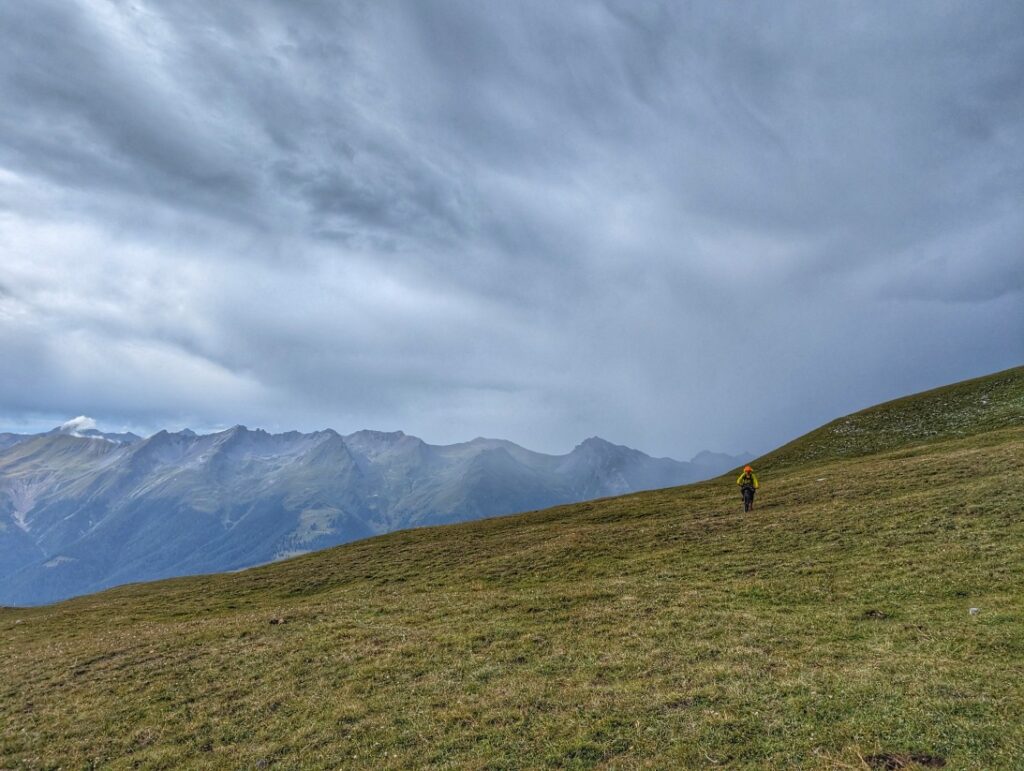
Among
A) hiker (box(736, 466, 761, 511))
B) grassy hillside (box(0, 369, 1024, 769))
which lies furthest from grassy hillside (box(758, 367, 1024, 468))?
hiker (box(736, 466, 761, 511))

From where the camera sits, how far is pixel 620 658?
2028 cm

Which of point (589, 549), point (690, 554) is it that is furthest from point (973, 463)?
point (589, 549)

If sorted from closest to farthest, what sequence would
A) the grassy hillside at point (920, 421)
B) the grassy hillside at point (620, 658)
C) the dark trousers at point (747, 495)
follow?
the grassy hillside at point (620, 658) < the dark trousers at point (747, 495) < the grassy hillside at point (920, 421)

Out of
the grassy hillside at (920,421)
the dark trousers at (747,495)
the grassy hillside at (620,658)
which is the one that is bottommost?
the grassy hillside at (620,658)

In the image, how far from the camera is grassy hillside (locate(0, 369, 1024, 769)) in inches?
566

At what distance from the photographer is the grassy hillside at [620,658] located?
14.4m

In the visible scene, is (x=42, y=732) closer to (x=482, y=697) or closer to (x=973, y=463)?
(x=482, y=697)

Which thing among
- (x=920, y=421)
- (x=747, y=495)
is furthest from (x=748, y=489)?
(x=920, y=421)

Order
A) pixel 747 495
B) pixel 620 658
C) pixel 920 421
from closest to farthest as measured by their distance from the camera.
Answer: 1. pixel 620 658
2. pixel 747 495
3. pixel 920 421

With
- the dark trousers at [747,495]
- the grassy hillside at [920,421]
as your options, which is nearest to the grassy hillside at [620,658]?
the dark trousers at [747,495]

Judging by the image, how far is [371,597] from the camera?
1459 inches

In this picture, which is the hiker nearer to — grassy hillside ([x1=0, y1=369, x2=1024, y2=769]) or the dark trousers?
the dark trousers

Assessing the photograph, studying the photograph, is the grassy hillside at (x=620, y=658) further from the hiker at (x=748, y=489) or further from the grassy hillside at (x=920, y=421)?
the grassy hillside at (x=920, y=421)

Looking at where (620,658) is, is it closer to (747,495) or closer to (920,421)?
(747,495)
